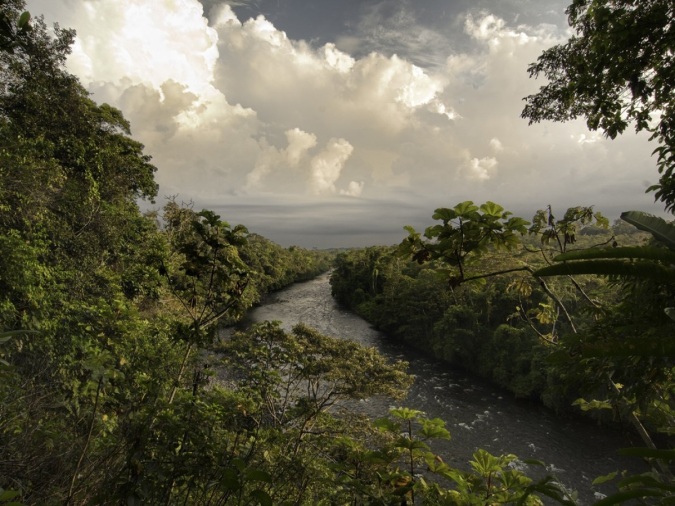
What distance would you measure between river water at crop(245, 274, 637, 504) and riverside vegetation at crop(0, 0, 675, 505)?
1.58 meters

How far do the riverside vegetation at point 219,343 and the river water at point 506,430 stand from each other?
1.58 m

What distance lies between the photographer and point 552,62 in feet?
19.3

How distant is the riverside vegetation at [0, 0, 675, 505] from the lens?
2201mm

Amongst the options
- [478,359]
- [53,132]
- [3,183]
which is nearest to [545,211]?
[3,183]

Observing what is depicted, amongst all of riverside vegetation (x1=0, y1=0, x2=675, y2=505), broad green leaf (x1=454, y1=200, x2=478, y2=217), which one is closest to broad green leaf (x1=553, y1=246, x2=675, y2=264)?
riverside vegetation (x1=0, y1=0, x2=675, y2=505)

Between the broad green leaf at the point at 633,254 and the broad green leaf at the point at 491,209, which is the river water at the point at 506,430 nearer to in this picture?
the broad green leaf at the point at 491,209

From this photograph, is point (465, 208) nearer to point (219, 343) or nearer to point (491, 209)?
point (491, 209)

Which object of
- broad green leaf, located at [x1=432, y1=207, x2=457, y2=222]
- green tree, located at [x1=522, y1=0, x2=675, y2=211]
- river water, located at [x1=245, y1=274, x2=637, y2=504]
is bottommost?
river water, located at [x1=245, y1=274, x2=637, y2=504]

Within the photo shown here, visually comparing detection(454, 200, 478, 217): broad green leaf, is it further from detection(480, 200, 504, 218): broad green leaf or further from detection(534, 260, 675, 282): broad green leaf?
detection(534, 260, 675, 282): broad green leaf

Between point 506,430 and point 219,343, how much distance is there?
19.6m

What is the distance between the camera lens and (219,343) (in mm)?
4387

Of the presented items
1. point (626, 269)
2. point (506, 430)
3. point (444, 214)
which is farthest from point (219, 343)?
point (506, 430)

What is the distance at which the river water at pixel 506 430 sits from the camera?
51.5 feet

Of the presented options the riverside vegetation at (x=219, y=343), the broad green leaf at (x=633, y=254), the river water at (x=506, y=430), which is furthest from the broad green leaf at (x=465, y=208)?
the river water at (x=506, y=430)
